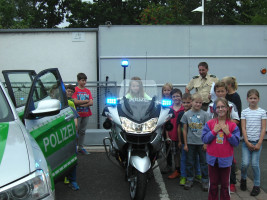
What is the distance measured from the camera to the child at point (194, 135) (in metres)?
5.22

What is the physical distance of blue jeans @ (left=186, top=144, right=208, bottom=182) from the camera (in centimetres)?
527

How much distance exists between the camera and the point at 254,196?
4.97 meters

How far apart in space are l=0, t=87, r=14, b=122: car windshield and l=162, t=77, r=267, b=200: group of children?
230 centimetres

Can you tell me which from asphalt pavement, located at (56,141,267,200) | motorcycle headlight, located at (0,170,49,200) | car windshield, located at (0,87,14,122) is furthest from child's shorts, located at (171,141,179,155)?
motorcycle headlight, located at (0,170,49,200)

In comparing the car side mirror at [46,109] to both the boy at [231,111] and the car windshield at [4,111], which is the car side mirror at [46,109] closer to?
the car windshield at [4,111]

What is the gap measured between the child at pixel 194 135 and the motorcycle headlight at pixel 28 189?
3.00 m

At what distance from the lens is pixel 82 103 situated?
23.9 feet

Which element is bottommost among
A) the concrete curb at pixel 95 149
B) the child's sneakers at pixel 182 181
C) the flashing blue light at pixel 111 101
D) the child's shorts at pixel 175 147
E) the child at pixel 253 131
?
the concrete curb at pixel 95 149

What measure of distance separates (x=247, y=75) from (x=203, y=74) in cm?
372

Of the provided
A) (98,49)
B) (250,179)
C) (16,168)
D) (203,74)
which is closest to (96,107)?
(98,49)

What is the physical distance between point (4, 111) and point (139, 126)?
1.71 metres

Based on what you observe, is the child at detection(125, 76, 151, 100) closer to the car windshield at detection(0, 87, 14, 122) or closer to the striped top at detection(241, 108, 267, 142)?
the striped top at detection(241, 108, 267, 142)

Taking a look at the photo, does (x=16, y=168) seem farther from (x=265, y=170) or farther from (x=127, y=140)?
(x=265, y=170)

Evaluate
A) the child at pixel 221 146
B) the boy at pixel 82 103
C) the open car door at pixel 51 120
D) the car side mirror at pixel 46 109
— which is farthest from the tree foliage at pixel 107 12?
the car side mirror at pixel 46 109
